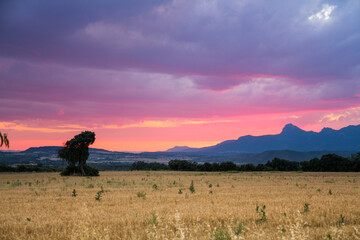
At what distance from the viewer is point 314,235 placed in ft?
32.2

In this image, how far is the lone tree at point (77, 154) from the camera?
211ft

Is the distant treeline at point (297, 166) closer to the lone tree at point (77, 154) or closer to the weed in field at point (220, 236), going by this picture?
the lone tree at point (77, 154)

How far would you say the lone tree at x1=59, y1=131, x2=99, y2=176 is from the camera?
64250 millimetres

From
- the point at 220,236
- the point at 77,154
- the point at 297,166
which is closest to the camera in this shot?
the point at 220,236

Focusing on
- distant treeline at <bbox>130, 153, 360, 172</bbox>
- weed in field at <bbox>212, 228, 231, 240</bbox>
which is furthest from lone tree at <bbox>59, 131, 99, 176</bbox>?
weed in field at <bbox>212, 228, 231, 240</bbox>

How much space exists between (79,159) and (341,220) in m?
60.4

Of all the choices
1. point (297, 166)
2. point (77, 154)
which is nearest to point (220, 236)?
point (77, 154)

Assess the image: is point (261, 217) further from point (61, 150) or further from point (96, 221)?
point (61, 150)

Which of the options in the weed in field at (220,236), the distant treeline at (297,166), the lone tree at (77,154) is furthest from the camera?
the distant treeline at (297,166)

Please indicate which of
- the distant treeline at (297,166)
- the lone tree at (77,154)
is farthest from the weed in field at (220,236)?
the distant treeline at (297,166)

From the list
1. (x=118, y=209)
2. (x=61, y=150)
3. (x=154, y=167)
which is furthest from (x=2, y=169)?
(x=118, y=209)

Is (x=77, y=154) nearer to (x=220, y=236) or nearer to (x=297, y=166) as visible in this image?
(x=220, y=236)

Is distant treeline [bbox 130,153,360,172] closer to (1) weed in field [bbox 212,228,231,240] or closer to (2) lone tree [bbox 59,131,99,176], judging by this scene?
(2) lone tree [bbox 59,131,99,176]

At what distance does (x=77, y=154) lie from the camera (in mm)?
64375
